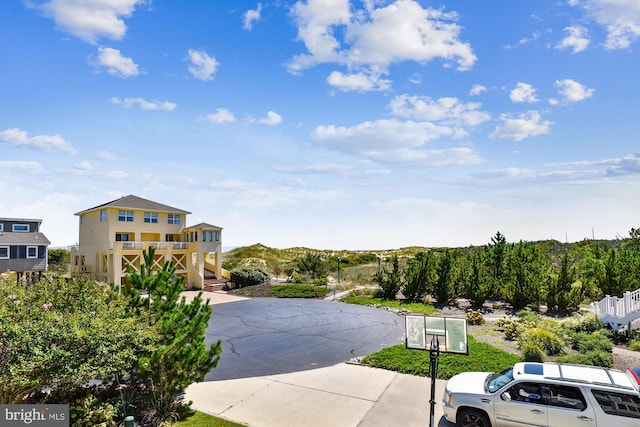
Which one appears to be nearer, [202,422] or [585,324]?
[202,422]

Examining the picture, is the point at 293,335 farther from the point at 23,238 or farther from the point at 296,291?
the point at 23,238

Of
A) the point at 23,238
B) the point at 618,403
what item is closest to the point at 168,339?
the point at 618,403

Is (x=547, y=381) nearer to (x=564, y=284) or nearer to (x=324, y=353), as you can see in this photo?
(x=324, y=353)

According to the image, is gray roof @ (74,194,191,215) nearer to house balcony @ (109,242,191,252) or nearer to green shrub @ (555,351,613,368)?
house balcony @ (109,242,191,252)

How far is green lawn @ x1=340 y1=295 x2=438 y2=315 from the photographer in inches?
853

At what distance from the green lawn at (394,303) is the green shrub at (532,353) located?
8.91 m

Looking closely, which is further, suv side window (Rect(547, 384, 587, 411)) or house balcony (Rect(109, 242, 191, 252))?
house balcony (Rect(109, 242, 191, 252))

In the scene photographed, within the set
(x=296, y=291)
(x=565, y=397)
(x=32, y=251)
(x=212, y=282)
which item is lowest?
(x=296, y=291)

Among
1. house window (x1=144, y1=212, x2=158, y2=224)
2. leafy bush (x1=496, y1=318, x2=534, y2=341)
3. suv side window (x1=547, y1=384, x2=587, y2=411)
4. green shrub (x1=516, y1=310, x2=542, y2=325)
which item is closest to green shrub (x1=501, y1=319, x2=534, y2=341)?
leafy bush (x1=496, y1=318, x2=534, y2=341)

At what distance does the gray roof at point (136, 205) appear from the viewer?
29.8 meters

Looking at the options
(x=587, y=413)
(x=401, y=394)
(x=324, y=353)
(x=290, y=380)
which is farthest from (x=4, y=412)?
(x=587, y=413)

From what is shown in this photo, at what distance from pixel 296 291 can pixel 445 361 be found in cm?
1816

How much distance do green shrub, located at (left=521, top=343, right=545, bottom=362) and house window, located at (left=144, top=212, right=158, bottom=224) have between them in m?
28.8

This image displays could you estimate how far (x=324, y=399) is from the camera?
934cm
